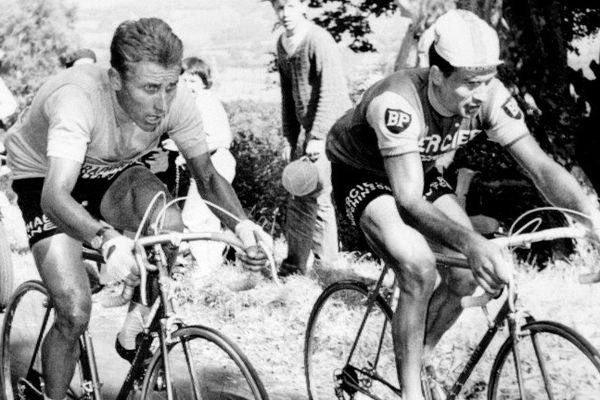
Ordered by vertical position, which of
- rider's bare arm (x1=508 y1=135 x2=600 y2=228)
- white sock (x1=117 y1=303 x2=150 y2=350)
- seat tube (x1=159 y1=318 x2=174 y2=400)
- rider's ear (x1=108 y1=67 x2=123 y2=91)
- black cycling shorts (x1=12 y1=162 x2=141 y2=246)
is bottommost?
white sock (x1=117 y1=303 x2=150 y2=350)

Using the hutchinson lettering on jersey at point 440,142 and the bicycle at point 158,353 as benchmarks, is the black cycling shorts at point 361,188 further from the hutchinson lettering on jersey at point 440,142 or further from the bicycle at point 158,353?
the bicycle at point 158,353

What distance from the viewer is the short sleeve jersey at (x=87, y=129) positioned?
4.06 metres

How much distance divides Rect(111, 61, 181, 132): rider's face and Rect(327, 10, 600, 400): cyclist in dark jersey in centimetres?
94

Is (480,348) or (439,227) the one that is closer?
(439,227)

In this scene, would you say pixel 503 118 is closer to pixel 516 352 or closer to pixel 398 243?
pixel 398 243

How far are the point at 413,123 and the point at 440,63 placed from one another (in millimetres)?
279

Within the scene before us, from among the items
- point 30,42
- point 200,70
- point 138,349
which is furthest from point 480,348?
point 30,42

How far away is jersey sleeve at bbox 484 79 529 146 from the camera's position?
14.8 feet

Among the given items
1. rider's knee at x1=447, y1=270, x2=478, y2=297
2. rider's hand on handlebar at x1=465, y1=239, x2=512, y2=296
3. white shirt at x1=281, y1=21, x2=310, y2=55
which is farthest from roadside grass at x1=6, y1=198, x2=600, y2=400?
white shirt at x1=281, y1=21, x2=310, y2=55

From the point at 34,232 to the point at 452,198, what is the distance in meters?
1.96

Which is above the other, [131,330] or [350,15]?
[350,15]

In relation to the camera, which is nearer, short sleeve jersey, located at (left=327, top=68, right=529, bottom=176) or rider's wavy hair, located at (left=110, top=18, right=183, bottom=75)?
rider's wavy hair, located at (left=110, top=18, right=183, bottom=75)

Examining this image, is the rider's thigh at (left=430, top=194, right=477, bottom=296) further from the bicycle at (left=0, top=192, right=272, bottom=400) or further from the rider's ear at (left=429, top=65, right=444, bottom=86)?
the bicycle at (left=0, top=192, right=272, bottom=400)

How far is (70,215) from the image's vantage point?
3826 mm
